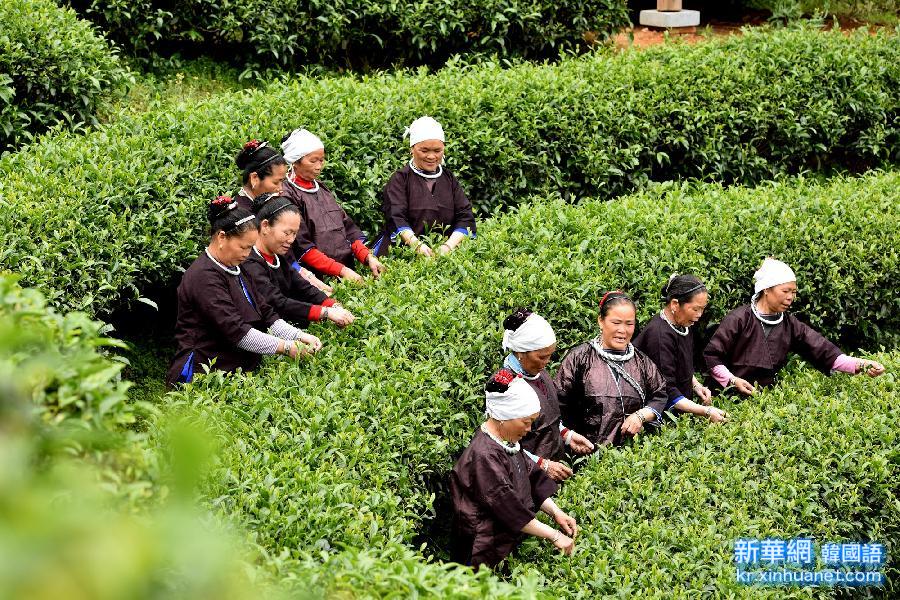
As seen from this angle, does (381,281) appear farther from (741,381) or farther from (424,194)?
(741,381)

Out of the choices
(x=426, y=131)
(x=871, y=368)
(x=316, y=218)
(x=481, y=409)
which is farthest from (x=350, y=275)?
(x=871, y=368)

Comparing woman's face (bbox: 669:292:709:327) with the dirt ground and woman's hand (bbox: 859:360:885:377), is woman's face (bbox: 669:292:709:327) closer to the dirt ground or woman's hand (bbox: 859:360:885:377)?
woman's hand (bbox: 859:360:885:377)

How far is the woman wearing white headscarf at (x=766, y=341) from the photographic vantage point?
21.0 ft

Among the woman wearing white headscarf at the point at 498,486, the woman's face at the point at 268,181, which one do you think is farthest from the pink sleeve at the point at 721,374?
the woman's face at the point at 268,181

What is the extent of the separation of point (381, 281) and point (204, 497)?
2.53 m

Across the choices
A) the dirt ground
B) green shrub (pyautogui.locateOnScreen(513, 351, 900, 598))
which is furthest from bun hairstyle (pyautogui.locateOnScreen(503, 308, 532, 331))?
the dirt ground

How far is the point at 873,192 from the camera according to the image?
8070mm

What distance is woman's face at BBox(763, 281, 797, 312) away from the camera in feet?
21.0

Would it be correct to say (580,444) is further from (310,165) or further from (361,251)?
(310,165)

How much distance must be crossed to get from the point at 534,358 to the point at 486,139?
2953 mm

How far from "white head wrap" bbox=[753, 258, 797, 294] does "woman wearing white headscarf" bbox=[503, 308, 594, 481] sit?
1.69m

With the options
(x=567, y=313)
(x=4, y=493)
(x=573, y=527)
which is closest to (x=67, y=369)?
(x=4, y=493)

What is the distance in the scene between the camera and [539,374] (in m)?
5.50

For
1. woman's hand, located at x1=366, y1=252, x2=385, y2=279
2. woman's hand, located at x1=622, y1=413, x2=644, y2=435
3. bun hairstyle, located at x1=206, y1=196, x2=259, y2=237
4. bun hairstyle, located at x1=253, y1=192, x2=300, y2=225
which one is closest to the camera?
bun hairstyle, located at x1=206, y1=196, x2=259, y2=237
